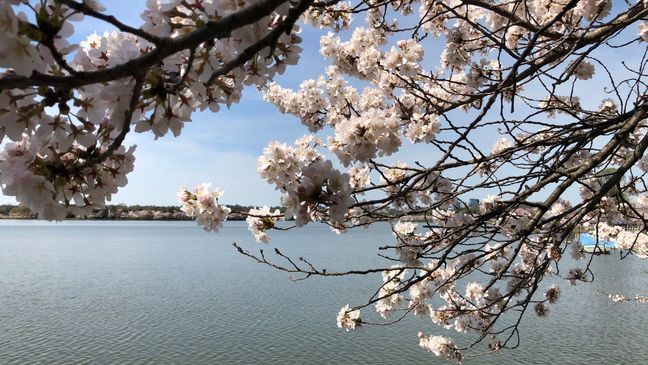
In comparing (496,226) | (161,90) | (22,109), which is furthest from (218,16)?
(496,226)

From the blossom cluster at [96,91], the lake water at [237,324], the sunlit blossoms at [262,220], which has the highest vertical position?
the blossom cluster at [96,91]

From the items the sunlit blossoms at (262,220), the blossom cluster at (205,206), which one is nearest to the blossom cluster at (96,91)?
the sunlit blossoms at (262,220)

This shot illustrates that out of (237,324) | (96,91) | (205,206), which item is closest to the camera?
(96,91)

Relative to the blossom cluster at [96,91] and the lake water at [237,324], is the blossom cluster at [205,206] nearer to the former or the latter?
the blossom cluster at [96,91]

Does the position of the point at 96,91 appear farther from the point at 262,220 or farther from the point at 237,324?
the point at 237,324

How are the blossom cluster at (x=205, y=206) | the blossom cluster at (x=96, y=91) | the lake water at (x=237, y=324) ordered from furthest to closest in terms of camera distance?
the lake water at (x=237, y=324) < the blossom cluster at (x=205, y=206) < the blossom cluster at (x=96, y=91)

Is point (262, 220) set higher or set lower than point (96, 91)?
lower

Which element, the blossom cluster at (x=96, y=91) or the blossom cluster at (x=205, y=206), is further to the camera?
the blossom cluster at (x=205, y=206)

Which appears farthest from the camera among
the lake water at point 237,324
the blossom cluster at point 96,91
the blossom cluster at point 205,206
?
the lake water at point 237,324

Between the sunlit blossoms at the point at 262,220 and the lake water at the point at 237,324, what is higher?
the sunlit blossoms at the point at 262,220

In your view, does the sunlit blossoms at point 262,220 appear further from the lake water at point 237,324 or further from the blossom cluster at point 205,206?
the lake water at point 237,324

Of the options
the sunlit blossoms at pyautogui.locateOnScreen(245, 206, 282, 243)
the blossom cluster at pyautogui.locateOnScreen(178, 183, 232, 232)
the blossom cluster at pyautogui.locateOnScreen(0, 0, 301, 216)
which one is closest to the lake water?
the sunlit blossoms at pyautogui.locateOnScreen(245, 206, 282, 243)

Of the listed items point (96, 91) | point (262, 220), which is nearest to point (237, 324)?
point (262, 220)

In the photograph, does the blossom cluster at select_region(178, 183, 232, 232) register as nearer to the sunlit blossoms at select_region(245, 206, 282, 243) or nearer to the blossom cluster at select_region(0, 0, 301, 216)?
the sunlit blossoms at select_region(245, 206, 282, 243)
